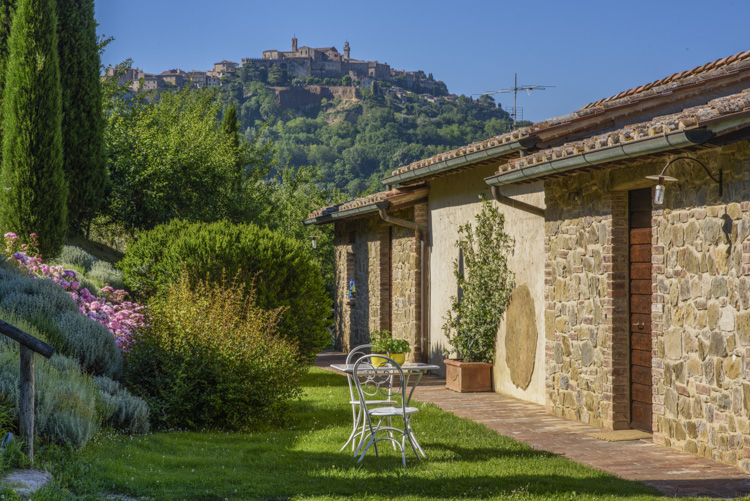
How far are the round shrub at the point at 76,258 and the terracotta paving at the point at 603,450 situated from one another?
8.25 metres

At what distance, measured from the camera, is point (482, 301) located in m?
11.2

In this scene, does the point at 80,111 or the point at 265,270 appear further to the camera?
the point at 80,111

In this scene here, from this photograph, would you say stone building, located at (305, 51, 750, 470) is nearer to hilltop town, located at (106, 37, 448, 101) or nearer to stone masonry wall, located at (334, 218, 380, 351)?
stone masonry wall, located at (334, 218, 380, 351)

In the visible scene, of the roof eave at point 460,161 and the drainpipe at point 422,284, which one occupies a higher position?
the roof eave at point 460,161

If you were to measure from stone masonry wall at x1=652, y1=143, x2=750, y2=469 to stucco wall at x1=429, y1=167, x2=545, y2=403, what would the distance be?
2658 millimetres

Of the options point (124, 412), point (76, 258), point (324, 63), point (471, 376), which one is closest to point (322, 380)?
point (471, 376)

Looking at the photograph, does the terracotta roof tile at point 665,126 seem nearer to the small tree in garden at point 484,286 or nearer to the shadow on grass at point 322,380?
the small tree in garden at point 484,286

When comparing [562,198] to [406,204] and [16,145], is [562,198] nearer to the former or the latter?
[406,204]

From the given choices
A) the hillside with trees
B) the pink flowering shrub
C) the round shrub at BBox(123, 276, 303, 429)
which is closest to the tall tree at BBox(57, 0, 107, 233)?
the pink flowering shrub

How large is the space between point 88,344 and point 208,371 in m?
1.44

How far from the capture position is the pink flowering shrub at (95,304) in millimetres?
10008

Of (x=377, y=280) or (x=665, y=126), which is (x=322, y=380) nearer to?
(x=377, y=280)

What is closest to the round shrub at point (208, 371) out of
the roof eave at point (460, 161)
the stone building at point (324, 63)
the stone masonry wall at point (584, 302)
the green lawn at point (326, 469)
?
the green lawn at point (326, 469)

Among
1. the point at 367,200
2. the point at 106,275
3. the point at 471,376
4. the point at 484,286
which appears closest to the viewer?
the point at 471,376
